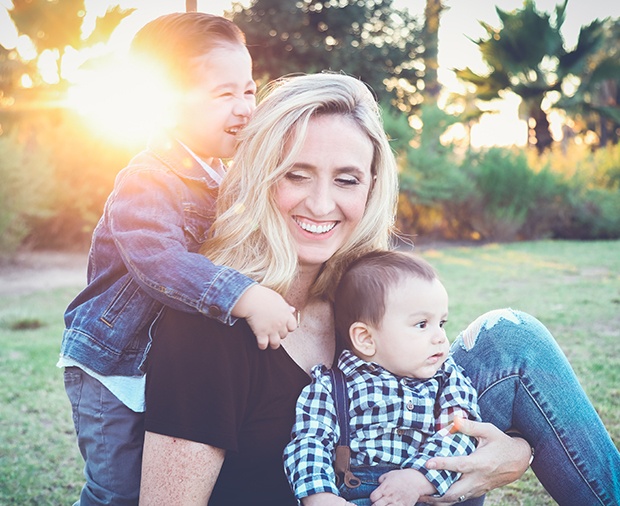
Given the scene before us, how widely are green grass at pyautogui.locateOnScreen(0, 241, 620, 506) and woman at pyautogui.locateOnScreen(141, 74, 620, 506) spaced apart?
1124 mm

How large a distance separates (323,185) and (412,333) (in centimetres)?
52

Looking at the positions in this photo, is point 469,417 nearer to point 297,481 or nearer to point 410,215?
point 297,481

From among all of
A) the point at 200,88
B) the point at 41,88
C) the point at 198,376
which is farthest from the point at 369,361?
the point at 41,88

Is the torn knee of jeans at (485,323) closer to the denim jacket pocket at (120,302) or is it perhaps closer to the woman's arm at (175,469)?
the woman's arm at (175,469)

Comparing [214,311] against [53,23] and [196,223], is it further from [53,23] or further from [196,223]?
[53,23]

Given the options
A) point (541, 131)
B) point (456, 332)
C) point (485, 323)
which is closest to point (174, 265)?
point (485, 323)

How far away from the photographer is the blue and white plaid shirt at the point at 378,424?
5.41ft

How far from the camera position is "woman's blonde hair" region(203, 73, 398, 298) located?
6.09ft

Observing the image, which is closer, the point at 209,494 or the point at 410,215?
the point at 209,494

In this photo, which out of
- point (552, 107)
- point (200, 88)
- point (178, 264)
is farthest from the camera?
point (552, 107)

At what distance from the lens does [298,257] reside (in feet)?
6.39

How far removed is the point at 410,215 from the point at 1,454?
11430 millimetres

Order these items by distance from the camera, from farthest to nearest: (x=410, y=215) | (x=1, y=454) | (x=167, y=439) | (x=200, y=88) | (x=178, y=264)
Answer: (x=410, y=215) < (x=1, y=454) < (x=200, y=88) < (x=178, y=264) < (x=167, y=439)

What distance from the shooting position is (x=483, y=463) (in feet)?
5.97
